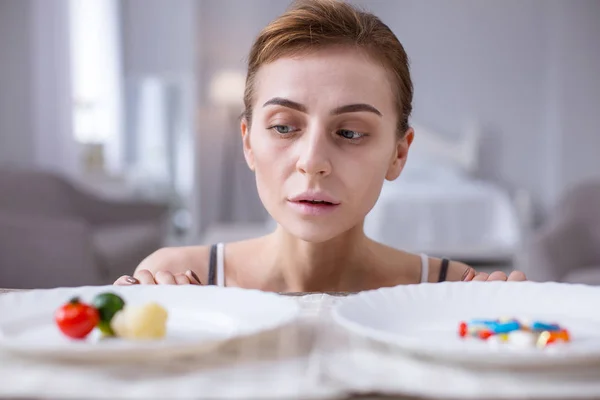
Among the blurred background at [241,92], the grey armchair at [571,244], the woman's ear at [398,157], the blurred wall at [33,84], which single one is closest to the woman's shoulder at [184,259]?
the woman's ear at [398,157]

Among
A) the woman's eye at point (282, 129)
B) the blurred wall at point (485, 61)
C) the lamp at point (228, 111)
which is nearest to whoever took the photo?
the woman's eye at point (282, 129)

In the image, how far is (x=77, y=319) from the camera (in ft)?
1.92

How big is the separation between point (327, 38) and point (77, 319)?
78 cm

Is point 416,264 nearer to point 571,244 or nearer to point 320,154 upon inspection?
point 320,154

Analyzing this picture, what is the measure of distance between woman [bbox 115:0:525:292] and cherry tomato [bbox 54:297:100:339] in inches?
13.6

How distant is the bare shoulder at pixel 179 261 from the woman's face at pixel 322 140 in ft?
0.93

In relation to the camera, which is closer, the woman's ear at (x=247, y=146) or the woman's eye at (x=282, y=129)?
the woman's eye at (x=282, y=129)

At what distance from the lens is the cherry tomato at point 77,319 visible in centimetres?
59

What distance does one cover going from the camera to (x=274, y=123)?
1.16 metres

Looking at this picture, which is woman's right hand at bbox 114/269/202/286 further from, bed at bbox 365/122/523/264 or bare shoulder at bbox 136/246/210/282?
bed at bbox 365/122/523/264

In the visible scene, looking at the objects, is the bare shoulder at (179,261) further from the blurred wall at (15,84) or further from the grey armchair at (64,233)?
the blurred wall at (15,84)

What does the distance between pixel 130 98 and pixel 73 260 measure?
13.4 feet

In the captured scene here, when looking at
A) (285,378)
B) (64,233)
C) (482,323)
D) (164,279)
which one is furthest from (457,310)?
(64,233)

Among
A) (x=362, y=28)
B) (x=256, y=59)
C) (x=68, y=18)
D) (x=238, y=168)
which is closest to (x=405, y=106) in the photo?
(x=362, y=28)
